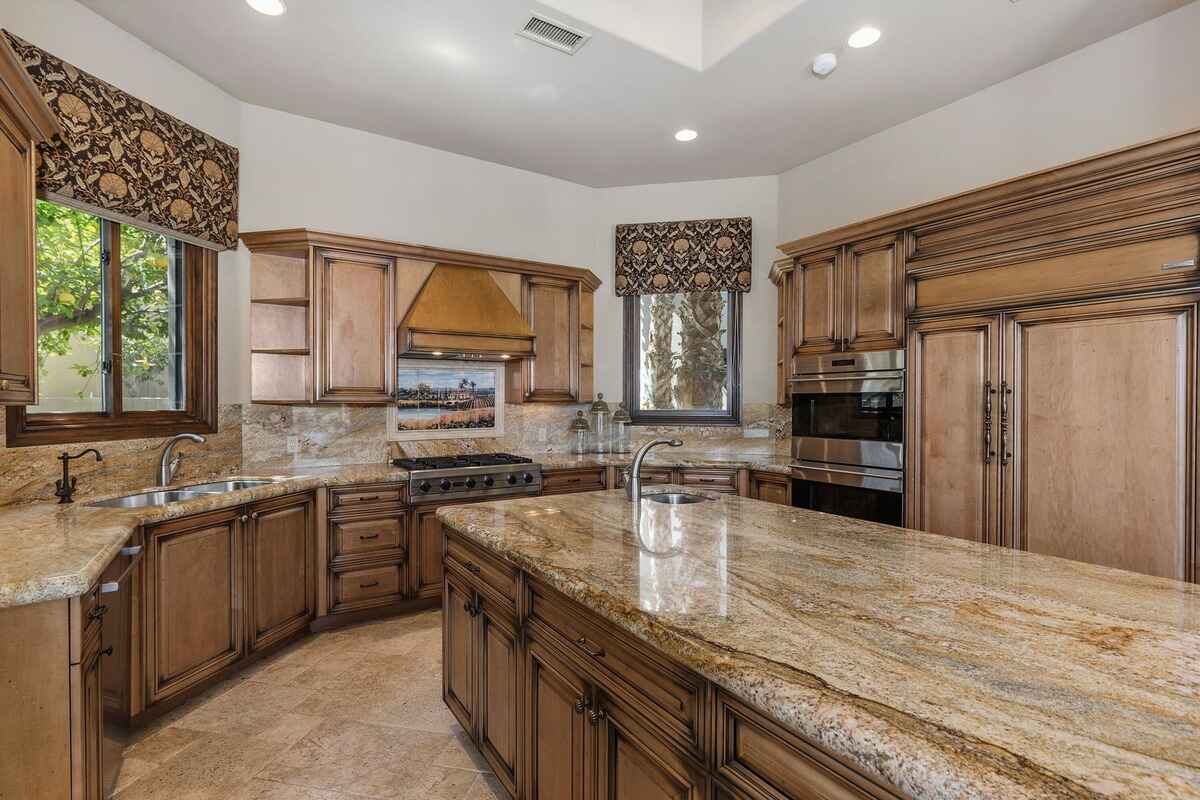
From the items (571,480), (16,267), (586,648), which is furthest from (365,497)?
(586,648)

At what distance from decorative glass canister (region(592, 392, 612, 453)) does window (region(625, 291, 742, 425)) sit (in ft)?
0.79

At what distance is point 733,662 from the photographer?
91cm

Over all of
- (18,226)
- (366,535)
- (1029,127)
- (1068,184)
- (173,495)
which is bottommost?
(366,535)

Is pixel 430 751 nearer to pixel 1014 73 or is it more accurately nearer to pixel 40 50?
pixel 40 50

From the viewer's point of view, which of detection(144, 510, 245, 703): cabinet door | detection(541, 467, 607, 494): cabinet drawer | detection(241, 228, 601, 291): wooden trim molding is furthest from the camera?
detection(541, 467, 607, 494): cabinet drawer

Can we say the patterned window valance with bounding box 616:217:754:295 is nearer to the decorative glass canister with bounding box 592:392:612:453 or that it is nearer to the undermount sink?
the decorative glass canister with bounding box 592:392:612:453

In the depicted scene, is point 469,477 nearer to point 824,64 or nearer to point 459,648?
point 459,648

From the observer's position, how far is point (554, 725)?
58.9 inches

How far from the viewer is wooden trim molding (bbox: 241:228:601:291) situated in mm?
3441

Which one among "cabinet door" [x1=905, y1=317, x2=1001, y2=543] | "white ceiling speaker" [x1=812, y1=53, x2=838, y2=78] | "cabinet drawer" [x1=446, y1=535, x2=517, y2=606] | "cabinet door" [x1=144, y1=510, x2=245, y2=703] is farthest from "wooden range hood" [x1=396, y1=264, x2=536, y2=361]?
"cabinet door" [x1=905, y1=317, x2=1001, y2=543]

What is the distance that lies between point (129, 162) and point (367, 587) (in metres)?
2.54

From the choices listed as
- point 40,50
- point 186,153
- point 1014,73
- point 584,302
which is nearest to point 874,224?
point 1014,73

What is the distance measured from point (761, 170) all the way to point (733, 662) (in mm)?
4384

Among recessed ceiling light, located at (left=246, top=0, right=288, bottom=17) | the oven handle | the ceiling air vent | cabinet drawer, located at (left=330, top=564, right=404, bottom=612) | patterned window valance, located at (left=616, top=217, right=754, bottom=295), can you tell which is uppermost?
recessed ceiling light, located at (left=246, top=0, right=288, bottom=17)
